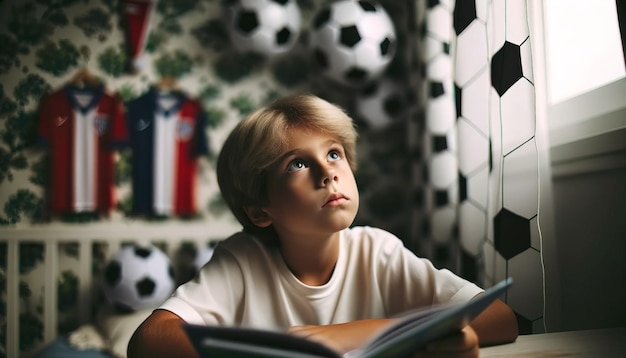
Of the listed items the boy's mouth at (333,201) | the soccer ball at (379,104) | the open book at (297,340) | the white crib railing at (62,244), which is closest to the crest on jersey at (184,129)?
the white crib railing at (62,244)

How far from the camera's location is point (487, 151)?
53.5 inches

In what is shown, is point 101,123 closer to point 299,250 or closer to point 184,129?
point 184,129

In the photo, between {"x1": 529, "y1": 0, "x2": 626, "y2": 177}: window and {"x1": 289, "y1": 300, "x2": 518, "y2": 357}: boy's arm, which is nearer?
{"x1": 289, "y1": 300, "x2": 518, "y2": 357}: boy's arm

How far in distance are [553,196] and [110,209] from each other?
71.4 inches

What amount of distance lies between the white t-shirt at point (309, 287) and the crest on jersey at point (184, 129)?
4.79ft

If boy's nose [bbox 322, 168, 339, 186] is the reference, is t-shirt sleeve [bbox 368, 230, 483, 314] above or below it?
below

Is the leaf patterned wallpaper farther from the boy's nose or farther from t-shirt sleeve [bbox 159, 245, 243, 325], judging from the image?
the boy's nose

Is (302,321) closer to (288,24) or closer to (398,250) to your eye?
(398,250)

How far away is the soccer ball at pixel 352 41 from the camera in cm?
205

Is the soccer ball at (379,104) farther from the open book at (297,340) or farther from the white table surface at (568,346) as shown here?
the open book at (297,340)

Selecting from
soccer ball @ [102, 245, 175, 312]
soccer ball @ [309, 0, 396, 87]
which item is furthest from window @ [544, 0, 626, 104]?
soccer ball @ [102, 245, 175, 312]

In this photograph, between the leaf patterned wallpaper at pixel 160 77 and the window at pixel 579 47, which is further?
the leaf patterned wallpaper at pixel 160 77

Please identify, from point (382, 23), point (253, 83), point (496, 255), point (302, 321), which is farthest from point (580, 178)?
point (253, 83)

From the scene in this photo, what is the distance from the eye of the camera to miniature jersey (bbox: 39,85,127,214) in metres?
2.17
